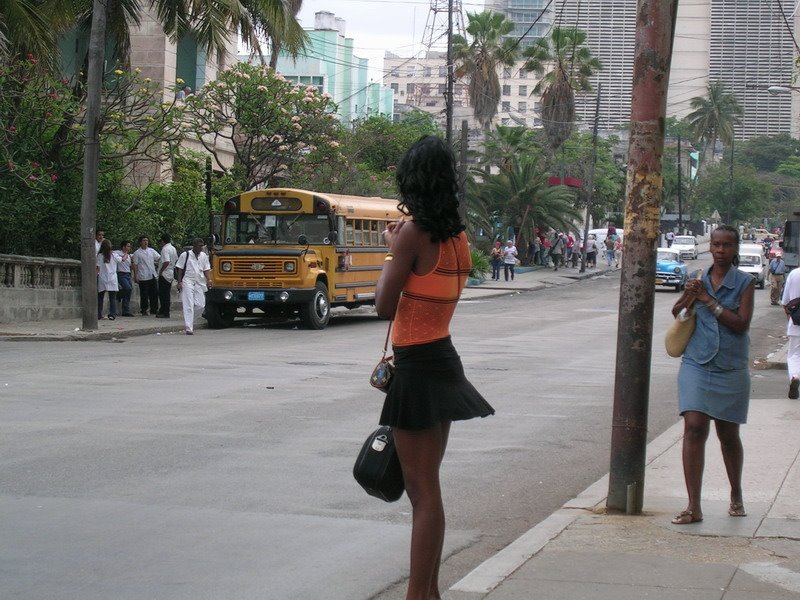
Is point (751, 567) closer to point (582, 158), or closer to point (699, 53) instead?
point (582, 158)

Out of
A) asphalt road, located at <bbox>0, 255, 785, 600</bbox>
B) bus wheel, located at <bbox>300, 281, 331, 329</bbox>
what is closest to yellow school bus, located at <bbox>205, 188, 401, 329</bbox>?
bus wheel, located at <bbox>300, 281, 331, 329</bbox>

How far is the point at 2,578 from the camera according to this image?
5715 mm

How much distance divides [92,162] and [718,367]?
17.1m

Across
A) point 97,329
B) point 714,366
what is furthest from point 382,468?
point 97,329

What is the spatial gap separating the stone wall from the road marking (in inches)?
738

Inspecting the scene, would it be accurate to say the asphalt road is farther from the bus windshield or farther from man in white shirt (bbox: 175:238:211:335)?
the bus windshield

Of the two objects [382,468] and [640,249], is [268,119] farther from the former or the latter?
[382,468]

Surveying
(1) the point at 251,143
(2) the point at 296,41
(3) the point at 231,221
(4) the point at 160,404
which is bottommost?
(4) the point at 160,404

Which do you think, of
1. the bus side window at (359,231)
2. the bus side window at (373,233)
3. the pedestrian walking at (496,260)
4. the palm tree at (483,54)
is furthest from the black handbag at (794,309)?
the palm tree at (483,54)

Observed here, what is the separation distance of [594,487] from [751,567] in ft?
7.34

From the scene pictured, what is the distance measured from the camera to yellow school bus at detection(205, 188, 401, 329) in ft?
79.2

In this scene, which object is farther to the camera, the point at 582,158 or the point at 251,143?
the point at 582,158

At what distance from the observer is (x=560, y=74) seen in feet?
200

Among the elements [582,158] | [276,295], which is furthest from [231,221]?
[582,158]
